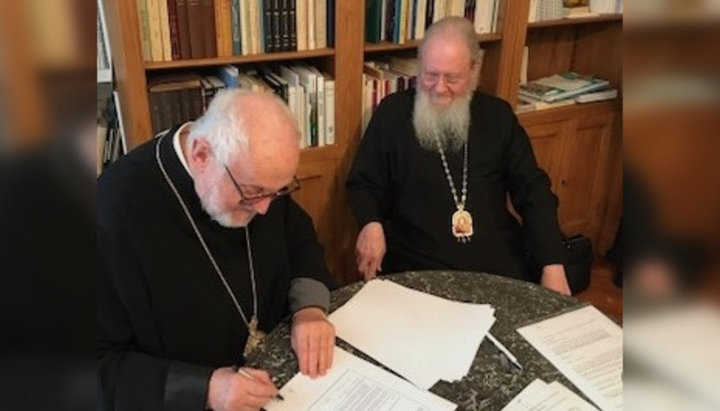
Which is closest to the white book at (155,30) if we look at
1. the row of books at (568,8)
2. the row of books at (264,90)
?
the row of books at (264,90)

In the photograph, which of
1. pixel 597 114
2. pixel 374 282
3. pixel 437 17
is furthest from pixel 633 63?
pixel 597 114

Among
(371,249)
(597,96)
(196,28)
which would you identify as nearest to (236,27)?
(196,28)

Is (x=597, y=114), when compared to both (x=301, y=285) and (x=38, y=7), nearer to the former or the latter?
(x=301, y=285)

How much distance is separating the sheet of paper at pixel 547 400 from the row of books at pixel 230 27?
1378 mm

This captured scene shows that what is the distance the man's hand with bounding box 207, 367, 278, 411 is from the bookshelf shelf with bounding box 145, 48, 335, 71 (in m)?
1.09

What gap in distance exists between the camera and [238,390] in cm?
112

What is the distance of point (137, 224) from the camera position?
1276 millimetres

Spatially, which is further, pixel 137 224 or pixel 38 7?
pixel 137 224

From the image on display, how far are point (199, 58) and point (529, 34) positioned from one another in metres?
1.58

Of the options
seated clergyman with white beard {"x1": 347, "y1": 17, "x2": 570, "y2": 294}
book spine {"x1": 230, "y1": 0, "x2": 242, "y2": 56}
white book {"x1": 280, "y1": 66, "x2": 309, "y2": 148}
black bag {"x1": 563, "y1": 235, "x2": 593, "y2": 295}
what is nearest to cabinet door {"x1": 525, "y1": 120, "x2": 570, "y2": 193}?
black bag {"x1": 563, "y1": 235, "x2": 593, "y2": 295}

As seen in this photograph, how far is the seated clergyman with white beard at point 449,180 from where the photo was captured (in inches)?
79.7

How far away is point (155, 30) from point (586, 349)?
148cm

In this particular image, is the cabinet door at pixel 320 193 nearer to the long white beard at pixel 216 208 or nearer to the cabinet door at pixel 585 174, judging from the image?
the long white beard at pixel 216 208

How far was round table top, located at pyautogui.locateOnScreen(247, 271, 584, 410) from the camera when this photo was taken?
3.84 ft
